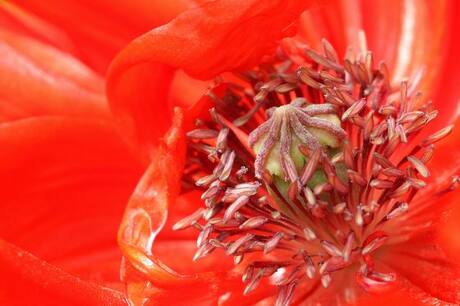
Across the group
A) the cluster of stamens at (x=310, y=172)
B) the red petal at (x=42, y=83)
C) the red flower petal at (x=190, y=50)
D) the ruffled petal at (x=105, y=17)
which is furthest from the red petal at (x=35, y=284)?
the ruffled petal at (x=105, y=17)

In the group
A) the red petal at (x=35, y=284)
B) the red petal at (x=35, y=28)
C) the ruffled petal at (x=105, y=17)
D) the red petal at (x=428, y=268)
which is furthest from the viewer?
the red petal at (x=35, y=28)

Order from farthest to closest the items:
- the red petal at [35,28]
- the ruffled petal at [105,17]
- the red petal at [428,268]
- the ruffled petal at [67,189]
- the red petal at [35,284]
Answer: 1. the red petal at [35,28]
2. the ruffled petal at [105,17]
3. the ruffled petal at [67,189]
4. the red petal at [428,268]
5. the red petal at [35,284]

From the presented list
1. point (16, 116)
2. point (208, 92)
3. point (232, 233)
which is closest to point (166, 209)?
point (232, 233)

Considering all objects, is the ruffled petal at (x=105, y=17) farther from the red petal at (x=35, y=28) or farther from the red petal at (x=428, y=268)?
the red petal at (x=428, y=268)

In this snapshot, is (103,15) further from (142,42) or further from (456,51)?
(456,51)

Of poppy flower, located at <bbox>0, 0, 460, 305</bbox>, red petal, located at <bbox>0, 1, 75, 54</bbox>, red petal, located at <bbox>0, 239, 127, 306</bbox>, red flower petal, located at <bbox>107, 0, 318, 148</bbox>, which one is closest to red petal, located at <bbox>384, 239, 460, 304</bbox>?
poppy flower, located at <bbox>0, 0, 460, 305</bbox>

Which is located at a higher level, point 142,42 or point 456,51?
point 142,42

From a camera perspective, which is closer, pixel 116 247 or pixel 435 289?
pixel 435 289

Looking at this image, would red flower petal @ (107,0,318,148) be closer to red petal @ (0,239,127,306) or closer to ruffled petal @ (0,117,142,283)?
ruffled petal @ (0,117,142,283)
